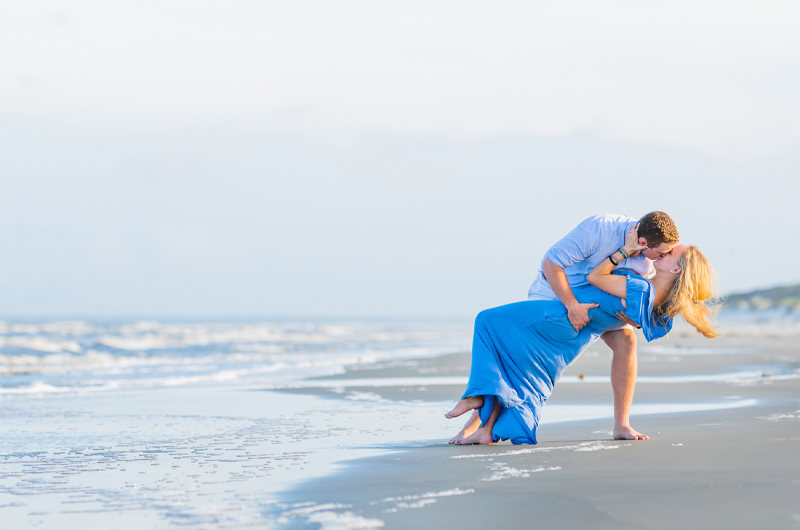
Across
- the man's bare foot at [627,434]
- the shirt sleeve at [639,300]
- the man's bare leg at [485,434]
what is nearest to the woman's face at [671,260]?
the shirt sleeve at [639,300]

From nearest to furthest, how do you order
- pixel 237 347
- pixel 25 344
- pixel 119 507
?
pixel 119 507 < pixel 25 344 < pixel 237 347

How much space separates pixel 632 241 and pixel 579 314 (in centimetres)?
46

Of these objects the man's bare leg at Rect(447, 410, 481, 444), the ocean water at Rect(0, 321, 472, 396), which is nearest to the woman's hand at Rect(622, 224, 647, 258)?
the man's bare leg at Rect(447, 410, 481, 444)

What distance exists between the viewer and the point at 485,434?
4230mm

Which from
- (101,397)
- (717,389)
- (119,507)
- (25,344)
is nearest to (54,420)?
(101,397)

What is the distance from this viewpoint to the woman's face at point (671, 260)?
14.0 ft

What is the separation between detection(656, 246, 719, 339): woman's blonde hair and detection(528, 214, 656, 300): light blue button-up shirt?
0.17 meters

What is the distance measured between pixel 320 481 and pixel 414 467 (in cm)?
46

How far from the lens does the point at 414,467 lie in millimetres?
3463

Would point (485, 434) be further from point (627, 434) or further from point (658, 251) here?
point (658, 251)

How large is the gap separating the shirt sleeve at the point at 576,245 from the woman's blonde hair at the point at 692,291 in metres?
0.47

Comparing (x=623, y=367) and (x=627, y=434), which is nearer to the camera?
(x=627, y=434)

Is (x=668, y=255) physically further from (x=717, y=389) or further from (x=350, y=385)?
(x=350, y=385)

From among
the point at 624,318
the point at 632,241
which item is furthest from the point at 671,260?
the point at 624,318
